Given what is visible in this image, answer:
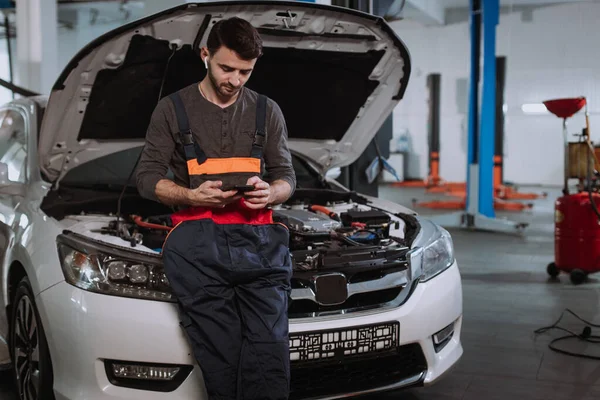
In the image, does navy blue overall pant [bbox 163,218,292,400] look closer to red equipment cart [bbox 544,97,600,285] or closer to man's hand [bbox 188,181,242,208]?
man's hand [bbox 188,181,242,208]

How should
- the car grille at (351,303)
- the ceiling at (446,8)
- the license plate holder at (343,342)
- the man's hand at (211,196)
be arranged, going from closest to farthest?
1. the man's hand at (211,196)
2. the license plate holder at (343,342)
3. the car grille at (351,303)
4. the ceiling at (446,8)

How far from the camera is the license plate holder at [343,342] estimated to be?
237cm

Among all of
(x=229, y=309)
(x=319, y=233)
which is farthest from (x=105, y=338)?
(x=319, y=233)

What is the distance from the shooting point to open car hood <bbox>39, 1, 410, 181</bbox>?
2752mm

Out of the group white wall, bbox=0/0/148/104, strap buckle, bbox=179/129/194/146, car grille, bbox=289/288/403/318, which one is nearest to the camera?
strap buckle, bbox=179/129/194/146

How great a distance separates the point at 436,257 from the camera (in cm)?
287

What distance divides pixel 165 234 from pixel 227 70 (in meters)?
0.87

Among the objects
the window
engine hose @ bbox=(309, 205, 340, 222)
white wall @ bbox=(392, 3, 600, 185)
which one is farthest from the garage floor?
white wall @ bbox=(392, 3, 600, 185)

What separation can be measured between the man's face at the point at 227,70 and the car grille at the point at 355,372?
921 mm

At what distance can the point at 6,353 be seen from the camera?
3158mm

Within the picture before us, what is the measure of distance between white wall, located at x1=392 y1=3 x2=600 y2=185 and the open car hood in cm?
1293

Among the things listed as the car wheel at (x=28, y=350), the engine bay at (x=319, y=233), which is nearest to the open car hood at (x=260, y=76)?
the engine bay at (x=319, y=233)

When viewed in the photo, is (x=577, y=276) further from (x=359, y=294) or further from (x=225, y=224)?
(x=225, y=224)

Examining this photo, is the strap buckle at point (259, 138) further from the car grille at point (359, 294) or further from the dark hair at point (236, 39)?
the car grille at point (359, 294)
